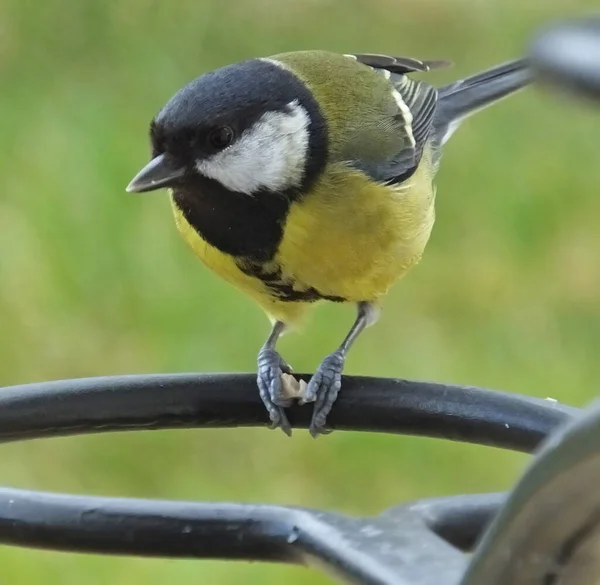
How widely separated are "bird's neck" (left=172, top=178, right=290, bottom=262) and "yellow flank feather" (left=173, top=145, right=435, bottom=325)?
0.01 meters

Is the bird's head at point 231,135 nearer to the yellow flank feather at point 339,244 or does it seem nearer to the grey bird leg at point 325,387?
the yellow flank feather at point 339,244

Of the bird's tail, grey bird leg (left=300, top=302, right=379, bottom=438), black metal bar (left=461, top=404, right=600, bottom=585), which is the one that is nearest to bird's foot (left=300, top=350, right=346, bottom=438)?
grey bird leg (left=300, top=302, right=379, bottom=438)

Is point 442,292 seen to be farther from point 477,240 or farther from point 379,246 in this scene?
point 379,246

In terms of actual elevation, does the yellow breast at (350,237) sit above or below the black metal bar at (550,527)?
below

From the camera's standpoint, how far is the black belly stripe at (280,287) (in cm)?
105

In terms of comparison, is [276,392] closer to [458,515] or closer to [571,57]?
[458,515]

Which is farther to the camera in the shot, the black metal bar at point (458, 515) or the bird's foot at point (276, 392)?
the bird's foot at point (276, 392)

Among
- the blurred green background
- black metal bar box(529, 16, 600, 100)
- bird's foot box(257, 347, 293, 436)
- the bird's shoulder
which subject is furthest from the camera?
the blurred green background

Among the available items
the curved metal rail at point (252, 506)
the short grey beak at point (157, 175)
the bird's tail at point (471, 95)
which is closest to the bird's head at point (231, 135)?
the short grey beak at point (157, 175)

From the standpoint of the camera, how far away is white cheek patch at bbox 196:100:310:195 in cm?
99

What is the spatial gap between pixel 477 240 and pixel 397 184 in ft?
2.91

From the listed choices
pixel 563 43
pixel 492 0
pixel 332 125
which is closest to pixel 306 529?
pixel 563 43

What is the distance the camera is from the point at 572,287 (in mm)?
1979

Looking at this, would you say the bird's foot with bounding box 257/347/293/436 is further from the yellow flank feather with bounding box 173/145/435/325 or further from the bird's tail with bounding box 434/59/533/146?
the bird's tail with bounding box 434/59/533/146
